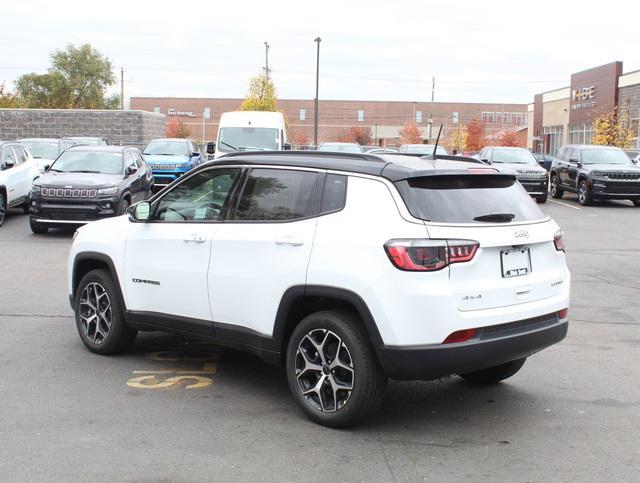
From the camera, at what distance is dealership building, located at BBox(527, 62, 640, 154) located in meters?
53.4

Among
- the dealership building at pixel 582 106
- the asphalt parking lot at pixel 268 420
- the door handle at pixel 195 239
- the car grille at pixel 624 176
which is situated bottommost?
the asphalt parking lot at pixel 268 420

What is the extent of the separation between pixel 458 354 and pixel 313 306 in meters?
1.06

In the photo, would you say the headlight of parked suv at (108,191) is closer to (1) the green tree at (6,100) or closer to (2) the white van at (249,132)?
(2) the white van at (249,132)

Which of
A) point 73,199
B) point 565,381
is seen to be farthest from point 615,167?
point 565,381

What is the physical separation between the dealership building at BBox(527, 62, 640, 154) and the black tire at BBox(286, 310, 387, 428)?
160 feet

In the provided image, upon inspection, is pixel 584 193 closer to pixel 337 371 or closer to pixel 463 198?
pixel 463 198

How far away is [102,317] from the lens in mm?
6750

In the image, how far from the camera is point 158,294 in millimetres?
6141

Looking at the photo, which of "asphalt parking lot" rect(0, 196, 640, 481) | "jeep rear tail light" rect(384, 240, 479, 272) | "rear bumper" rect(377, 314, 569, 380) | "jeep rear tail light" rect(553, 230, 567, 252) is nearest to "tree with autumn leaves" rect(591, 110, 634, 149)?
"asphalt parking lot" rect(0, 196, 640, 481)

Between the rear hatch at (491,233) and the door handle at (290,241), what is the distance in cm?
76

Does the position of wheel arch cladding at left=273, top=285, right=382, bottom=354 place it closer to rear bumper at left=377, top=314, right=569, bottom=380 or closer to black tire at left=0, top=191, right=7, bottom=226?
rear bumper at left=377, top=314, right=569, bottom=380

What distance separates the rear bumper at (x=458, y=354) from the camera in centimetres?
469

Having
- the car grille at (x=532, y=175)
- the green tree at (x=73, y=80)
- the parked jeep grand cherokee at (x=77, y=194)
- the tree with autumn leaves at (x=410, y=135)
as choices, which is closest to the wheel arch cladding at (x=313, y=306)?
the parked jeep grand cherokee at (x=77, y=194)

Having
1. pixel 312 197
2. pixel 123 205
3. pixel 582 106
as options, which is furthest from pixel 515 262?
pixel 582 106
